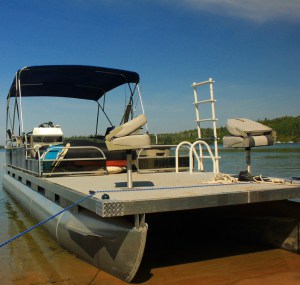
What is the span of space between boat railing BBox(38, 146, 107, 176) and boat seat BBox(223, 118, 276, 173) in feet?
7.88

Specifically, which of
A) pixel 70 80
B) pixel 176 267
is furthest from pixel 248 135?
pixel 70 80

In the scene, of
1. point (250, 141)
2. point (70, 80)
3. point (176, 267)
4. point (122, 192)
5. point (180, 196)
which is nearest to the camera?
point (180, 196)

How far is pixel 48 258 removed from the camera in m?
4.96

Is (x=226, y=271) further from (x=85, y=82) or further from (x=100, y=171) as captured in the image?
(x=85, y=82)

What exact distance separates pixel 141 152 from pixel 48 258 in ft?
12.1

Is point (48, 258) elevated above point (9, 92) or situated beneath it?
situated beneath

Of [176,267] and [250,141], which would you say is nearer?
[176,267]

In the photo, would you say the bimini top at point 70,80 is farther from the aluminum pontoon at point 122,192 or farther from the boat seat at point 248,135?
the boat seat at point 248,135

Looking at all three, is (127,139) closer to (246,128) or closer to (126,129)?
(126,129)

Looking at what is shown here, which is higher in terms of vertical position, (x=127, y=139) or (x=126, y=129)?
(x=126, y=129)

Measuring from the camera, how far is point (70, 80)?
9.41 metres

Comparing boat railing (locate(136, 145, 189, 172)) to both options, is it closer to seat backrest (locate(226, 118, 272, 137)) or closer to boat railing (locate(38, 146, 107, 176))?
boat railing (locate(38, 146, 107, 176))

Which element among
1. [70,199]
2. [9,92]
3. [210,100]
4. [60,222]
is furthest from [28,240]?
[9,92]

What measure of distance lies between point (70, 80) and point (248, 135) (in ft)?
19.1
